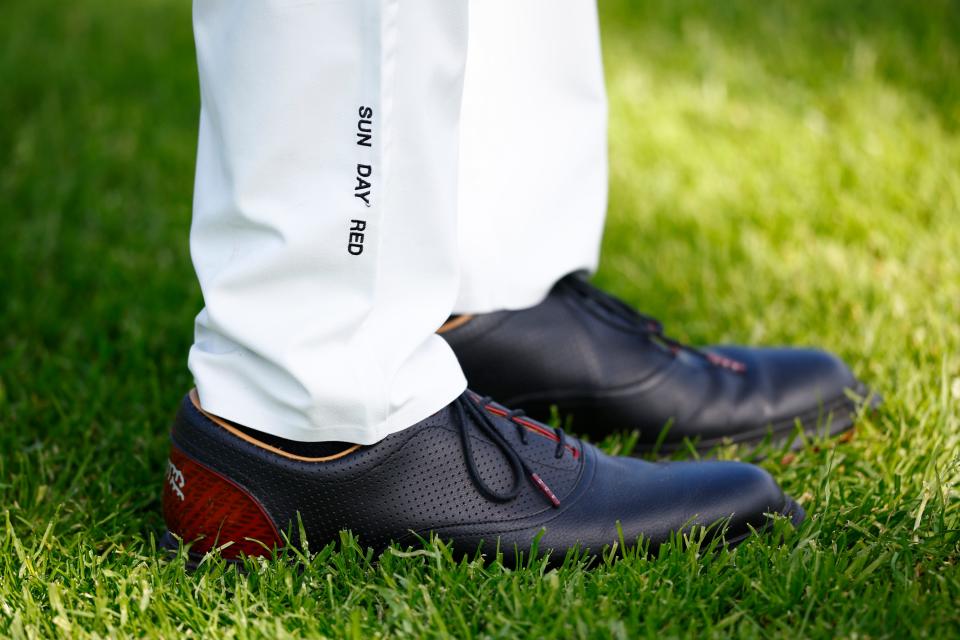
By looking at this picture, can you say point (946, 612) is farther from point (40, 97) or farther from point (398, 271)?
point (40, 97)

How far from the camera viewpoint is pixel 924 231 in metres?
2.47

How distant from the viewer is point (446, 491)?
4.15 ft

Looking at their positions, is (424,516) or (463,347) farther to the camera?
(463,347)

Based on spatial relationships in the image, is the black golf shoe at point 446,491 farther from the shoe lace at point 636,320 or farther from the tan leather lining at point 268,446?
the shoe lace at point 636,320

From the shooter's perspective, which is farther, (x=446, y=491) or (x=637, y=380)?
(x=637, y=380)

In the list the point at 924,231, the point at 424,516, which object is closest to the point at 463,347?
the point at 424,516

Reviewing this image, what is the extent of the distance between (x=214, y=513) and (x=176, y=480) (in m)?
0.07

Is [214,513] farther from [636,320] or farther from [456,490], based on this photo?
[636,320]

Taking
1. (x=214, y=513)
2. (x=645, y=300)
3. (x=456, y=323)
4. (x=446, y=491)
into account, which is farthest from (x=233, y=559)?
(x=645, y=300)

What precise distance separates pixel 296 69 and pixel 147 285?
1434 mm

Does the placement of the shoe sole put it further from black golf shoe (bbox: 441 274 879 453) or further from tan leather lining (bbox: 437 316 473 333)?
tan leather lining (bbox: 437 316 473 333)

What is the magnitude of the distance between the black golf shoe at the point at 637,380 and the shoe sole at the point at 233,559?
30 cm

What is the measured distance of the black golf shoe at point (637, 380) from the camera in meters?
1.61

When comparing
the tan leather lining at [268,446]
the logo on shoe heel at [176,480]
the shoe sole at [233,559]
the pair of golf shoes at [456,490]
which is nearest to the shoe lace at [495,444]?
the pair of golf shoes at [456,490]
